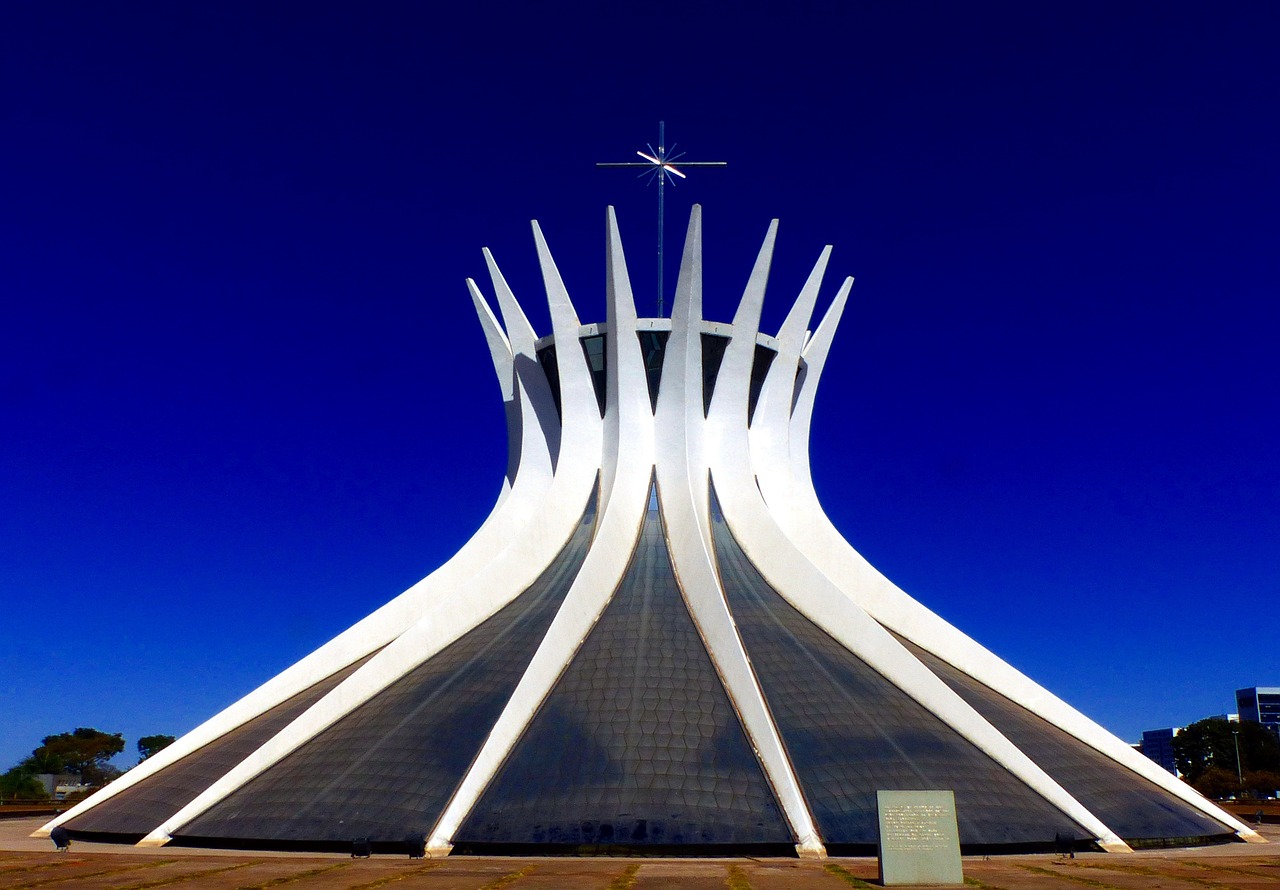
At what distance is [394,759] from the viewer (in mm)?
17859

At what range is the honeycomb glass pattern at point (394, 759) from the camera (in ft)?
54.0

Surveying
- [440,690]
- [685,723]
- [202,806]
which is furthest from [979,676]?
[202,806]

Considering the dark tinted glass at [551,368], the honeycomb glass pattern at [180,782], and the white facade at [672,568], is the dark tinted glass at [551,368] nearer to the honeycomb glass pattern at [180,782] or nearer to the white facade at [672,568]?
the white facade at [672,568]

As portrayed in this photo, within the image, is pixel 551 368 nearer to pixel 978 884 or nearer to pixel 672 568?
pixel 672 568

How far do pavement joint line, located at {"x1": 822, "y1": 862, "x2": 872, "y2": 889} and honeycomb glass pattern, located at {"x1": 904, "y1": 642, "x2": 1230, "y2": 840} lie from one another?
6.68 metres

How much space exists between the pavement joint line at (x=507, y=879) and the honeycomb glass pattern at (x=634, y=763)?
235 cm

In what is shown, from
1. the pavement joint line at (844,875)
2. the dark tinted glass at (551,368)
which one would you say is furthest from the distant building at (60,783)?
the pavement joint line at (844,875)

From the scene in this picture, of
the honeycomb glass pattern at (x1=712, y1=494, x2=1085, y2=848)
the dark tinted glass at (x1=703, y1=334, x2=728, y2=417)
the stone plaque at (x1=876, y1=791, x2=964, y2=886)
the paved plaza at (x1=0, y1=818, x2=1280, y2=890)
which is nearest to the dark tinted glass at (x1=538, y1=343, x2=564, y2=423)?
the dark tinted glass at (x1=703, y1=334, x2=728, y2=417)

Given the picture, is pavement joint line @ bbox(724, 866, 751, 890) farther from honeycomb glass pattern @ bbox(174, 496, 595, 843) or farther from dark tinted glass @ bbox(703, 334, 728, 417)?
dark tinted glass @ bbox(703, 334, 728, 417)

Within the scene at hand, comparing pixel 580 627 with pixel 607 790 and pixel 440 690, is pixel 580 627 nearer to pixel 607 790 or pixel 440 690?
pixel 440 690

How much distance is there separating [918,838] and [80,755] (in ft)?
232

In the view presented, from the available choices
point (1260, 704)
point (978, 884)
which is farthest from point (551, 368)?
point (1260, 704)

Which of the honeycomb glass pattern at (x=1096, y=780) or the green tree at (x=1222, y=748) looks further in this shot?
the green tree at (x=1222, y=748)

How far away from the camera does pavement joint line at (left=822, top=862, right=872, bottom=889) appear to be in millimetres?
11656
